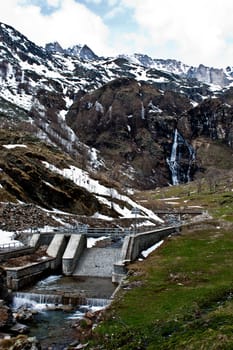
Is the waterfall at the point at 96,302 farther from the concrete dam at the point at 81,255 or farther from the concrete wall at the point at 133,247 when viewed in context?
the concrete dam at the point at 81,255

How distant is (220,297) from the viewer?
3759cm

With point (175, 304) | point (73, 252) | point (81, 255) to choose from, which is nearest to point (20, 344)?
point (175, 304)

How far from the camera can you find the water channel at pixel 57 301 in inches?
1330

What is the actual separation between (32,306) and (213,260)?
22.7m

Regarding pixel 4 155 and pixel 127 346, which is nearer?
pixel 127 346

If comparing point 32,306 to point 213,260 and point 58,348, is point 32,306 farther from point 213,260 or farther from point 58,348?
point 213,260

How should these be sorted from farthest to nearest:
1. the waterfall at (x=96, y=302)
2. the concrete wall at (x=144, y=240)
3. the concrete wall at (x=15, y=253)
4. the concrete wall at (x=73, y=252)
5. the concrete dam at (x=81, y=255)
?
the concrete wall at (x=144, y=240) → the concrete wall at (x=73, y=252) → the concrete dam at (x=81, y=255) → the concrete wall at (x=15, y=253) → the waterfall at (x=96, y=302)

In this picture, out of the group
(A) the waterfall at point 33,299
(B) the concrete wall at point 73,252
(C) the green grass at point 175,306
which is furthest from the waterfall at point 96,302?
(B) the concrete wall at point 73,252

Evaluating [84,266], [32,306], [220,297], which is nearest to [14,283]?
[32,306]

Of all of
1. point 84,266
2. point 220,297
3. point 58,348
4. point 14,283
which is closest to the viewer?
point 58,348

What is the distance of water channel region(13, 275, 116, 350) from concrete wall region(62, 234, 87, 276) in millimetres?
1769

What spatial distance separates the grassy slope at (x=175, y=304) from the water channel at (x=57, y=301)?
3.09 meters

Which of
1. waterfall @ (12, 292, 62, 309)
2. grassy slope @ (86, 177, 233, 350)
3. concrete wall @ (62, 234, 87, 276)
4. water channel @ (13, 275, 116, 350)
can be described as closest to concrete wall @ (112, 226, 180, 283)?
water channel @ (13, 275, 116, 350)

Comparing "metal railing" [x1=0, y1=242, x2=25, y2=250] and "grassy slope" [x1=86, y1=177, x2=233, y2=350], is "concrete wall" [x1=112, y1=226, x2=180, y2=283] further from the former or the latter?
"metal railing" [x1=0, y1=242, x2=25, y2=250]
